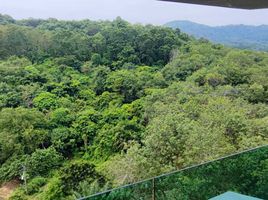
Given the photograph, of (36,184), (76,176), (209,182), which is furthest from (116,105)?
(209,182)

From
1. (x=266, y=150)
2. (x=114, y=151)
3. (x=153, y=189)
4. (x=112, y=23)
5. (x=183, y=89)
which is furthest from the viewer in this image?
(x=112, y=23)

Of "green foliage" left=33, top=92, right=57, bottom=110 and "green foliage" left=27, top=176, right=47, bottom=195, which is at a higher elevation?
"green foliage" left=33, top=92, right=57, bottom=110

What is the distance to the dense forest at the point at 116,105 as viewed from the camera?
10.5 meters

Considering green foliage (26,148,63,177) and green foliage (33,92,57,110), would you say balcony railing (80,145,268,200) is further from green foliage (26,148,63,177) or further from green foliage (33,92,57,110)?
green foliage (33,92,57,110)

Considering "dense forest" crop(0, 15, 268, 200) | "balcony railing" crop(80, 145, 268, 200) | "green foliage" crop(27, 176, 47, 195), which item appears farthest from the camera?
"green foliage" crop(27, 176, 47, 195)

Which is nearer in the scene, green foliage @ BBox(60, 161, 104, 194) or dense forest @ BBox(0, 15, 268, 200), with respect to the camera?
dense forest @ BBox(0, 15, 268, 200)

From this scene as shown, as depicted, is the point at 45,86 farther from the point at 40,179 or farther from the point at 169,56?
the point at 169,56

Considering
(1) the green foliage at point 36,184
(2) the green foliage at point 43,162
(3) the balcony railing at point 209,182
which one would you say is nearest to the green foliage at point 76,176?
Answer: (1) the green foliage at point 36,184

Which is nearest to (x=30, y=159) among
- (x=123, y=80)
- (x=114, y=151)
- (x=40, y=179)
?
(x=40, y=179)

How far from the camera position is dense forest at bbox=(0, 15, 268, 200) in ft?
34.6

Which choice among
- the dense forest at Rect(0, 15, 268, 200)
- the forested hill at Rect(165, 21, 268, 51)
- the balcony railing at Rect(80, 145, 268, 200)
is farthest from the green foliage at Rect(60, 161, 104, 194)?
the forested hill at Rect(165, 21, 268, 51)

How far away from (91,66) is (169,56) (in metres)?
4.93

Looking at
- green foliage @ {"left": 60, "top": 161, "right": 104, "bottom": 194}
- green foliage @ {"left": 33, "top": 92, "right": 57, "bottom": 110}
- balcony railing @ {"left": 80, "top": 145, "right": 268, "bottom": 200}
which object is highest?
balcony railing @ {"left": 80, "top": 145, "right": 268, "bottom": 200}

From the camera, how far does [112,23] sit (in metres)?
28.5
